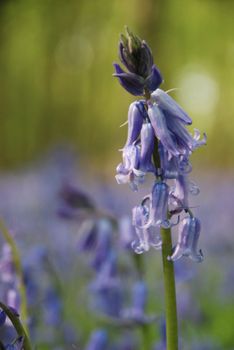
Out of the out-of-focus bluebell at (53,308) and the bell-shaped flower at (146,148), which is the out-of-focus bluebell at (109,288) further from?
the bell-shaped flower at (146,148)

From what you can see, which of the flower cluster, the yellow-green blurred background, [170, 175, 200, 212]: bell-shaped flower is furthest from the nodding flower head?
the yellow-green blurred background

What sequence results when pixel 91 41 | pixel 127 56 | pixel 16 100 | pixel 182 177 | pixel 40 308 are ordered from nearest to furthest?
pixel 127 56 < pixel 182 177 < pixel 40 308 < pixel 91 41 < pixel 16 100

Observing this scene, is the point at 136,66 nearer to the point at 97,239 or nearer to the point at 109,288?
the point at 97,239

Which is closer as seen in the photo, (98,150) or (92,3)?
(92,3)

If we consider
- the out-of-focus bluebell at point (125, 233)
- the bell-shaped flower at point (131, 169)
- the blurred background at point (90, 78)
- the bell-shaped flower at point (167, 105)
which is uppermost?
the blurred background at point (90, 78)

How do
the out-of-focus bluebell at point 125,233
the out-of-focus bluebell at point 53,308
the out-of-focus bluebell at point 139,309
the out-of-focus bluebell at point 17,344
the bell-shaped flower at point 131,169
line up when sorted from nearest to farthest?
the out-of-focus bluebell at point 17,344 → the bell-shaped flower at point 131,169 → the out-of-focus bluebell at point 139,309 → the out-of-focus bluebell at point 125,233 → the out-of-focus bluebell at point 53,308

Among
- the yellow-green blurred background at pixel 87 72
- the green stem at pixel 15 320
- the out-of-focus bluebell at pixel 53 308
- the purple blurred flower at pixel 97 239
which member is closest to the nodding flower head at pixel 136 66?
the green stem at pixel 15 320

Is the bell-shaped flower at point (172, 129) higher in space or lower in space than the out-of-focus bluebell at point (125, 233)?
higher

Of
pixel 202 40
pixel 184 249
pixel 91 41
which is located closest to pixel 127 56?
pixel 184 249

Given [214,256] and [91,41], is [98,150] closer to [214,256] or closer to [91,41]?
[91,41]
